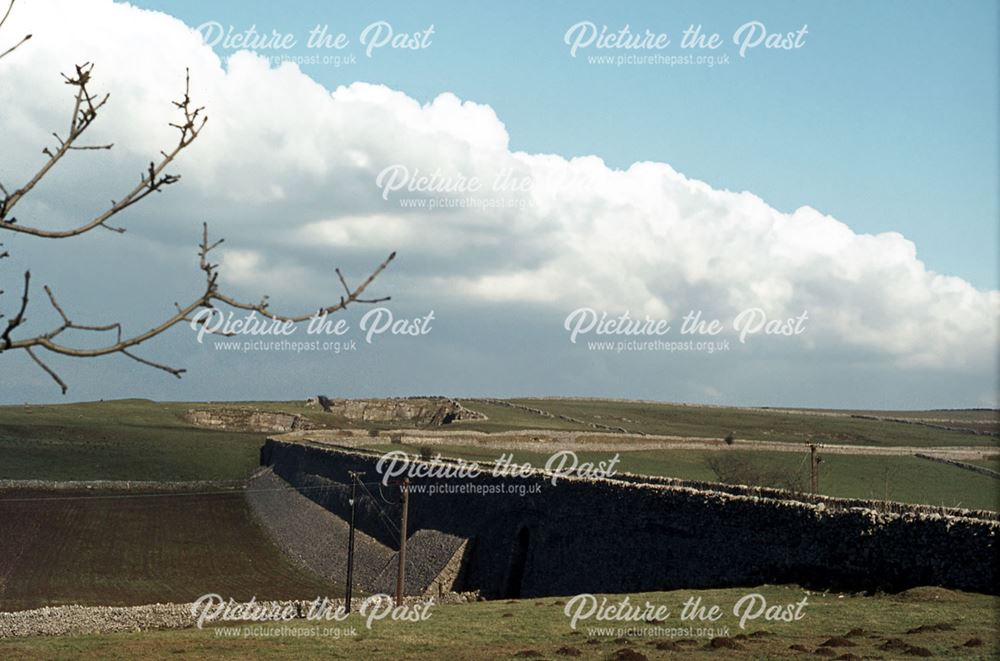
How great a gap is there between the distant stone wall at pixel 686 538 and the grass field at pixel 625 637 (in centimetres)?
116

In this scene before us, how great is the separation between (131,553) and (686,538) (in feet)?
130

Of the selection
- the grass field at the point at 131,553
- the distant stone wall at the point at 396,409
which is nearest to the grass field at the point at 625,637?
the grass field at the point at 131,553

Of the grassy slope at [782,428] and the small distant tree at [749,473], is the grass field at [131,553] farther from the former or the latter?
the grassy slope at [782,428]

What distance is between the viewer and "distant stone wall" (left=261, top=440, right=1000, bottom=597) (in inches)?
1106

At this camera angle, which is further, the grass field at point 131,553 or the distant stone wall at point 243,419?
the distant stone wall at point 243,419

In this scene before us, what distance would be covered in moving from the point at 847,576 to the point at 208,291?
2728cm

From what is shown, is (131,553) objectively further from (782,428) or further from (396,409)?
(782,428)

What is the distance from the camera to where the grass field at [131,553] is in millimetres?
50406

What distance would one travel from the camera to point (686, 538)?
35969 mm

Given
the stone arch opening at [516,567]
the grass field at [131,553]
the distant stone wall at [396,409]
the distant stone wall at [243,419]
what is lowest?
the grass field at [131,553]

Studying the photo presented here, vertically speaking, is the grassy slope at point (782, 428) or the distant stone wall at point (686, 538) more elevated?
the grassy slope at point (782, 428)

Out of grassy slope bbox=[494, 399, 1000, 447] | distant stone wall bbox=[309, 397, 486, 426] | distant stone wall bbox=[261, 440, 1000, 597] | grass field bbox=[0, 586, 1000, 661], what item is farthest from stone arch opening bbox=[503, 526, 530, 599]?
distant stone wall bbox=[309, 397, 486, 426]

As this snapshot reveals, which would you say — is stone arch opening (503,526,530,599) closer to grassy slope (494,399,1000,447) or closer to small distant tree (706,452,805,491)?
small distant tree (706,452,805,491)

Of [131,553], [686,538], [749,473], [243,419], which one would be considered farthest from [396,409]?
[686,538]
